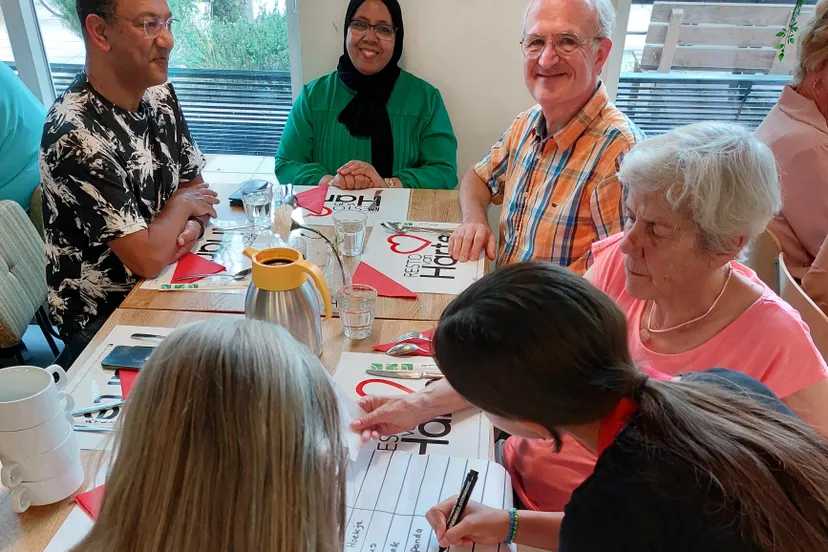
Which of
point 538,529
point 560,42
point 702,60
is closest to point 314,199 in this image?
point 560,42

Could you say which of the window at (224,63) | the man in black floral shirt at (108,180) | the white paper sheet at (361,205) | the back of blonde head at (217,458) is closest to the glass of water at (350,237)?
the white paper sheet at (361,205)

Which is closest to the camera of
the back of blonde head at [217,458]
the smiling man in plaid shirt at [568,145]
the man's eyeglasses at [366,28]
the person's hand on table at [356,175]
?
the back of blonde head at [217,458]

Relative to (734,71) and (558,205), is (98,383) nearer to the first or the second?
(558,205)

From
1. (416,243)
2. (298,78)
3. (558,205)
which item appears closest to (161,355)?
(416,243)

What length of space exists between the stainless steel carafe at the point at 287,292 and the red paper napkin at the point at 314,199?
2.36 ft

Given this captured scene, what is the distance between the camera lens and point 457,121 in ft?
9.23

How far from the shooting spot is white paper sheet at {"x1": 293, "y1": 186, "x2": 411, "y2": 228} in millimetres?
1927

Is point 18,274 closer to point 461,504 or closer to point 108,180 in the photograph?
point 108,180

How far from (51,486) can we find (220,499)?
521mm

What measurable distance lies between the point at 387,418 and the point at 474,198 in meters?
1.06

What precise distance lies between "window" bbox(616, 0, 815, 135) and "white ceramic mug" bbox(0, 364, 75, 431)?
2.57 metres

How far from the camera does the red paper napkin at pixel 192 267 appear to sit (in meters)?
1.60

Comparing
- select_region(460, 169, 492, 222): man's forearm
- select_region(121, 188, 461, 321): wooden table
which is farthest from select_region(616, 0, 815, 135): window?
select_region(121, 188, 461, 321): wooden table

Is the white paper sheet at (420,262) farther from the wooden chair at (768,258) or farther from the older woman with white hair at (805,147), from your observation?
the older woman with white hair at (805,147)
